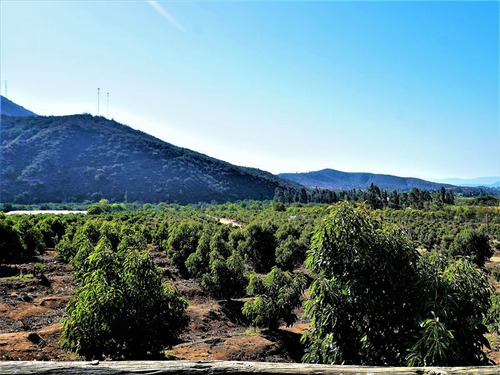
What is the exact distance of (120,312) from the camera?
7.33m

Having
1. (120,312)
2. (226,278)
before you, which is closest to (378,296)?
(120,312)

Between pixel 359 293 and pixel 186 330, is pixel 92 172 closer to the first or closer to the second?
pixel 186 330

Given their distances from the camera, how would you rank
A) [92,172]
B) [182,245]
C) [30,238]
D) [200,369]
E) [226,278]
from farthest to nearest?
[92,172] < [30,238] < [182,245] < [226,278] < [200,369]

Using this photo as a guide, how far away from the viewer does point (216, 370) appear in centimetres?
225

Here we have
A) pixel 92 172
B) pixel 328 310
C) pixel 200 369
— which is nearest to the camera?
pixel 200 369

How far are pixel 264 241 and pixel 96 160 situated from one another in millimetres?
163433

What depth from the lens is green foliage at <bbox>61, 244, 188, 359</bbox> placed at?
724 centimetres

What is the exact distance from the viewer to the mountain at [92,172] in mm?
138875

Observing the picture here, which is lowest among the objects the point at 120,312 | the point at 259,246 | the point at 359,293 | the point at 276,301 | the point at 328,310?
the point at 259,246

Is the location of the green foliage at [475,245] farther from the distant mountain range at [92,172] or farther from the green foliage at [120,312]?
the distant mountain range at [92,172]

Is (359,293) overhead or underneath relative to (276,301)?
overhead

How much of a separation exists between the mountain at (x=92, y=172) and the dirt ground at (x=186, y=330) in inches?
5074

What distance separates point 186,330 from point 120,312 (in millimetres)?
9753

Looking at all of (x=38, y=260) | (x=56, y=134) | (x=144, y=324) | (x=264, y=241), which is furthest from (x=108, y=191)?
(x=144, y=324)
